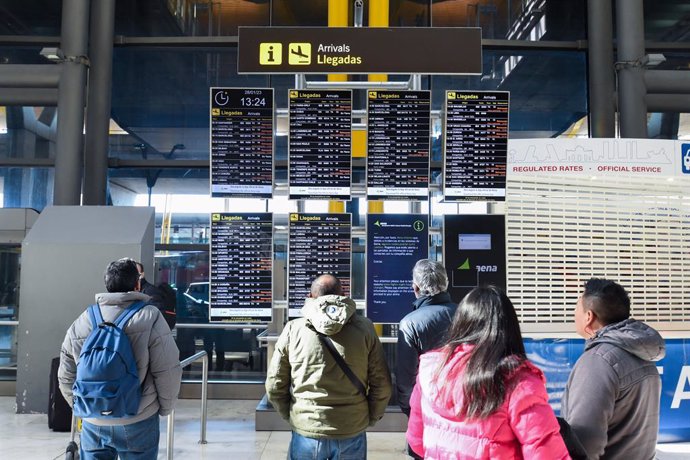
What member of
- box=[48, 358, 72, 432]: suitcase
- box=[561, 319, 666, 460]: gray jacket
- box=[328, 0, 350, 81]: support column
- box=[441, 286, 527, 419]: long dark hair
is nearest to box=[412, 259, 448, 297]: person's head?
box=[561, 319, 666, 460]: gray jacket

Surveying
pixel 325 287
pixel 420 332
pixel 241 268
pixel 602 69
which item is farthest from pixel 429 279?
pixel 602 69

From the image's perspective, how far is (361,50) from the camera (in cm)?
480

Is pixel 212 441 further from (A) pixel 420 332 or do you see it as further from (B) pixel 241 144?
(A) pixel 420 332

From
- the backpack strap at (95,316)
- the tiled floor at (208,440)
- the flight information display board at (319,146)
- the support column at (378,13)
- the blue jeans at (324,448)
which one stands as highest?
the support column at (378,13)

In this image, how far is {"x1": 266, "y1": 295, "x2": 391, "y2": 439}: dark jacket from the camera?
2748mm

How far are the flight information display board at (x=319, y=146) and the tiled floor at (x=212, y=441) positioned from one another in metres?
2.11

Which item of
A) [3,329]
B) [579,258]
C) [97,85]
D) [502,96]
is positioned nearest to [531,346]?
[579,258]

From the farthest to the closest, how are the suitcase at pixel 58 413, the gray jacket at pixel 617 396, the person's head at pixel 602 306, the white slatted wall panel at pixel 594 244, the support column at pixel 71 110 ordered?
the support column at pixel 71 110 → the suitcase at pixel 58 413 → the white slatted wall panel at pixel 594 244 → the person's head at pixel 602 306 → the gray jacket at pixel 617 396

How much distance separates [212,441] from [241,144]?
2.56m

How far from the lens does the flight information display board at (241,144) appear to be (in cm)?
508

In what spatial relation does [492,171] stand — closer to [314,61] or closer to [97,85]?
[314,61]

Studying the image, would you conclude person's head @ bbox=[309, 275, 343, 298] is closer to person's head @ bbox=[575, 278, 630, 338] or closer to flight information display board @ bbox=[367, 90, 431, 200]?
person's head @ bbox=[575, 278, 630, 338]

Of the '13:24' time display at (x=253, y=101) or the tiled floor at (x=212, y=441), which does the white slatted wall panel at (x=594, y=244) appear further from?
the '13:24' time display at (x=253, y=101)

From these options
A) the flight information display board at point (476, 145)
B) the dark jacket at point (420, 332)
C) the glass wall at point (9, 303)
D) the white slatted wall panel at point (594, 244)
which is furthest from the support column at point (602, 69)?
the glass wall at point (9, 303)
